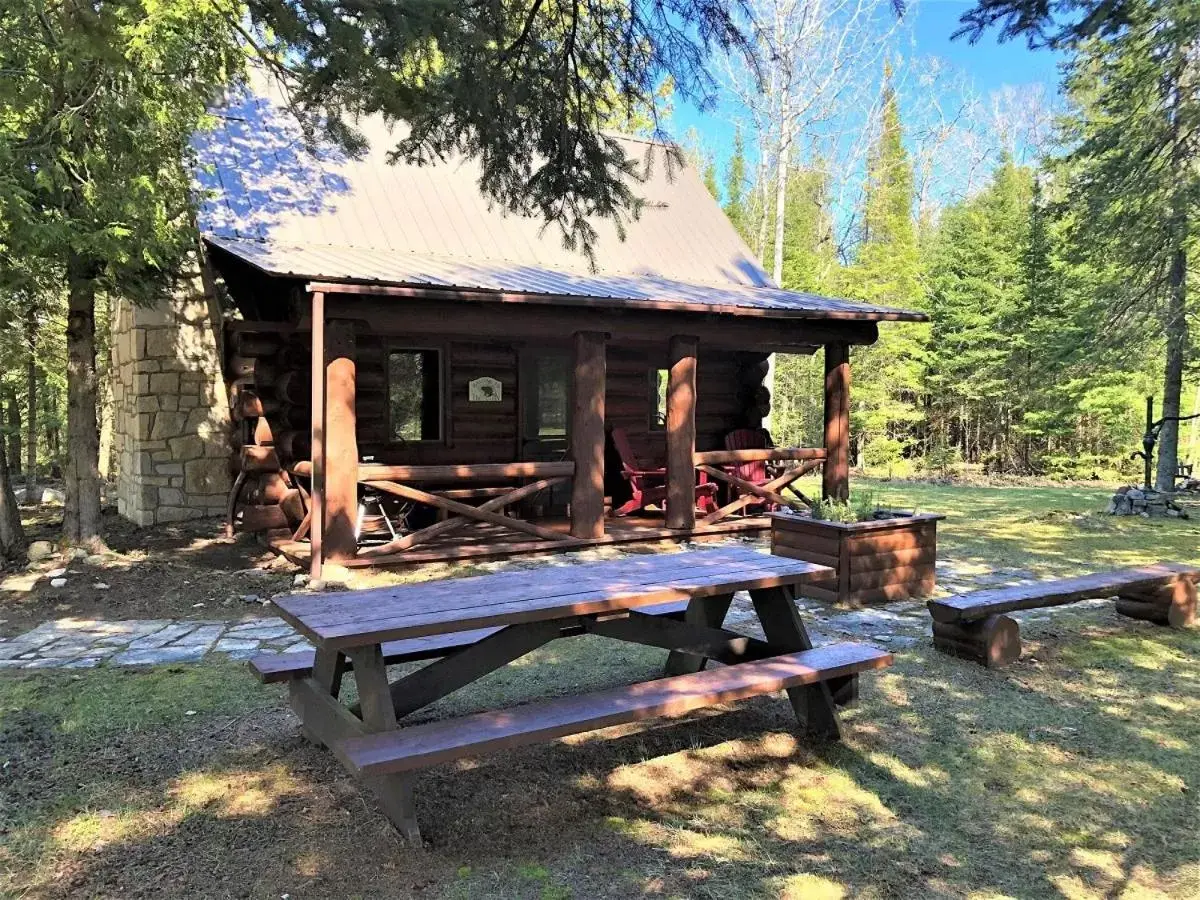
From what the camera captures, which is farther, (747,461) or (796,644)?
(747,461)

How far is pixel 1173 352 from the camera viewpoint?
510 inches

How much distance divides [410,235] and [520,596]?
6.94 m

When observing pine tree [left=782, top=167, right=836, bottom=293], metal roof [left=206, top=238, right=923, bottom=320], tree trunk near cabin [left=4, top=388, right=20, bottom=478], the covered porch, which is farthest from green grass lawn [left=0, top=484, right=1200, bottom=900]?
pine tree [left=782, top=167, right=836, bottom=293]

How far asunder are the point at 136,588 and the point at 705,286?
23.0 ft

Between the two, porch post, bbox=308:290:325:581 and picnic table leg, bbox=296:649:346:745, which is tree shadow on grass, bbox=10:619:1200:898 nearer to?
picnic table leg, bbox=296:649:346:745

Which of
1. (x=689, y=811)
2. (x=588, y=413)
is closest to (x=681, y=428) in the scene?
(x=588, y=413)

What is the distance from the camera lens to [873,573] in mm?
6293

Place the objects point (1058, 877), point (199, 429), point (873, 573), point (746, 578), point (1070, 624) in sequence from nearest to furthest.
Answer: point (1058, 877) → point (746, 578) → point (1070, 624) → point (873, 573) → point (199, 429)

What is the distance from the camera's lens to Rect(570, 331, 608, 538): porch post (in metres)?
8.20

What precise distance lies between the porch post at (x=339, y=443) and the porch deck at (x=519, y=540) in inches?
10.1

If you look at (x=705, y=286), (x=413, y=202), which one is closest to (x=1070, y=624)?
(x=705, y=286)

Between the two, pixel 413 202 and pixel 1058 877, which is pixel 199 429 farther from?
pixel 1058 877

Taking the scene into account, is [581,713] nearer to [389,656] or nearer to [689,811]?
[689,811]

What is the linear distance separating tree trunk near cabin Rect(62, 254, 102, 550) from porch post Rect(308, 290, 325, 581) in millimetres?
2351
